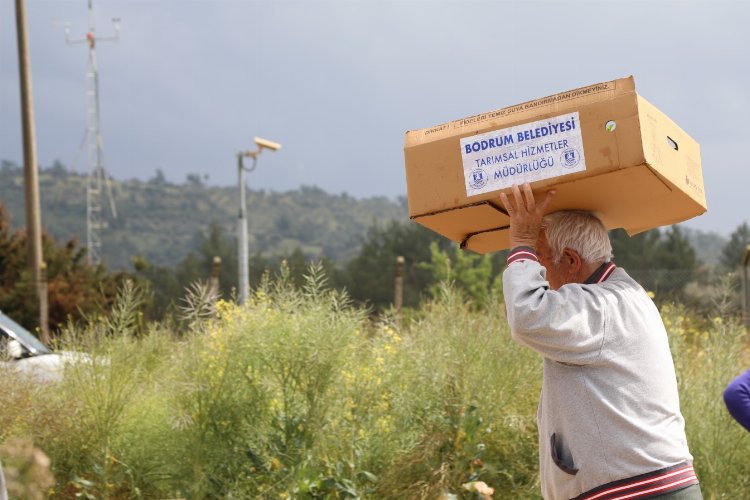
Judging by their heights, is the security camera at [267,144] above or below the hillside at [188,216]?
below

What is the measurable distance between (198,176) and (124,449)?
350 ft

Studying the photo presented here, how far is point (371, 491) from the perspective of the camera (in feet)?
17.9

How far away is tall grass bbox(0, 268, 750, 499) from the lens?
5559mm

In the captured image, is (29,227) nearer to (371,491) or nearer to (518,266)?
(371,491)

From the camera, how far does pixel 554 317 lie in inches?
119

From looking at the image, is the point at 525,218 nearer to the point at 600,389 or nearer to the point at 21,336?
the point at 600,389

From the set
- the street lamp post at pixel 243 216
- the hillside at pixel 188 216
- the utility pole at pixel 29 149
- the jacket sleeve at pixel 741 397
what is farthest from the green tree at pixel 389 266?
the hillside at pixel 188 216

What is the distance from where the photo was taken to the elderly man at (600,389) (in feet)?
9.99

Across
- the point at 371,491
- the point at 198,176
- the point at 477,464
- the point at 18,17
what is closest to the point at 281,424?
the point at 371,491

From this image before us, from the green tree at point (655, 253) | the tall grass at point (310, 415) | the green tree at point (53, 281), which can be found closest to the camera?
the tall grass at point (310, 415)

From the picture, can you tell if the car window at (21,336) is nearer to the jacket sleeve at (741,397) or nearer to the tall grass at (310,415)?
the tall grass at (310,415)

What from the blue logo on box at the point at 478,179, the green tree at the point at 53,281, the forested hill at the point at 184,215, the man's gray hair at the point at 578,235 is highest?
the forested hill at the point at 184,215

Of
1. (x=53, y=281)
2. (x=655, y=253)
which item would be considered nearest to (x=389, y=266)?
(x=655, y=253)

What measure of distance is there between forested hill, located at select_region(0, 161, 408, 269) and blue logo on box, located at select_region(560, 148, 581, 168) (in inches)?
2908
